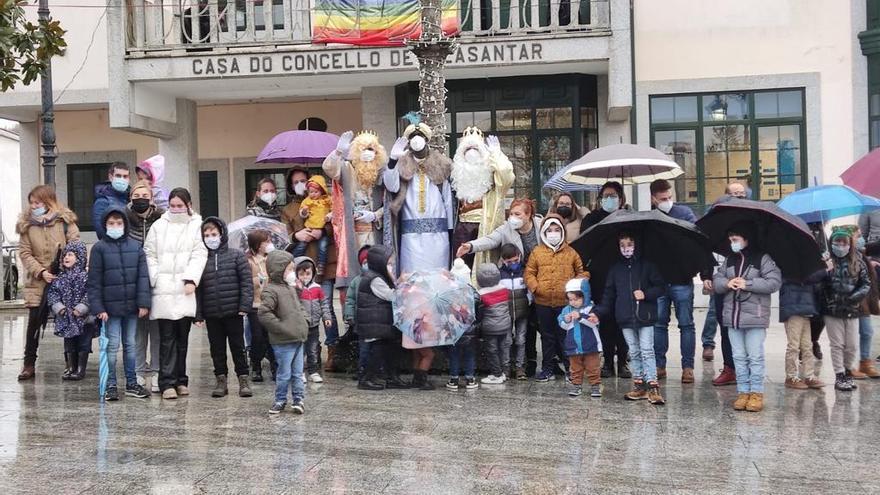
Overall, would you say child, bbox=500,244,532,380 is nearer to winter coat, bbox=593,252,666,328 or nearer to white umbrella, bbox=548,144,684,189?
winter coat, bbox=593,252,666,328

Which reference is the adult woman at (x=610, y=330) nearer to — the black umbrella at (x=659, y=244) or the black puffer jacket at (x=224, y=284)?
the black umbrella at (x=659, y=244)

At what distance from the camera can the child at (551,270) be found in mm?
8992

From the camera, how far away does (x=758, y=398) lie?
809 cm

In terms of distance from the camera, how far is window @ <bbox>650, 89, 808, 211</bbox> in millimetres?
16906

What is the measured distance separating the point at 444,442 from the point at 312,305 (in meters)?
2.69

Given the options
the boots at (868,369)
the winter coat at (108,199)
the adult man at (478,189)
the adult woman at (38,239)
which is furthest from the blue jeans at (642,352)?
the adult woman at (38,239)

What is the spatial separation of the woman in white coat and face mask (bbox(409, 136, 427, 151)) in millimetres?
2174

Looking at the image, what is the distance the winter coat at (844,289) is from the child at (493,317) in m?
2.96

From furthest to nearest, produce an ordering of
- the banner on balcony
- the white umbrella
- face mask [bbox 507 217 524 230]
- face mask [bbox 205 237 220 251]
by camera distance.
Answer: the banner on balcony, face mask [bbox 507 217 524 230], the white umbrella, face mask [bbox 205 237 220 251]

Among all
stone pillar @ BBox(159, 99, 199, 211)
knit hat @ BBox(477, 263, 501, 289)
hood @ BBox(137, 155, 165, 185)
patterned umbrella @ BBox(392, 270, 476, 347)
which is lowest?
patterned umbrella @ BBox(392, 270, 476, 347)

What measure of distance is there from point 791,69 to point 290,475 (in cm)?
1332

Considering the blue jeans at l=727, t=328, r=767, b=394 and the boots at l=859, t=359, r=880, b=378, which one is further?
the boots at l=859, t=359, r=880, b=378

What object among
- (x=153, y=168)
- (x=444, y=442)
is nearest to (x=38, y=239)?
(x=153, y=168)

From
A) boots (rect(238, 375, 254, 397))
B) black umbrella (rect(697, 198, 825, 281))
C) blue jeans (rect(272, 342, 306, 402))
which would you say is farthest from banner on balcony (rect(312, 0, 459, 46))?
blue jeans (rect(272, 342, 306, 402))
